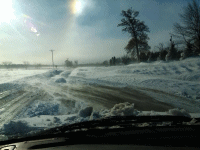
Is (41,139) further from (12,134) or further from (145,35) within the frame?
(145,35)

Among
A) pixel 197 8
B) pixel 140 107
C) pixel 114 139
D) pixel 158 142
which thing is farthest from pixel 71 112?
pixel 197 8

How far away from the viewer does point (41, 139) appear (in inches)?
82.9

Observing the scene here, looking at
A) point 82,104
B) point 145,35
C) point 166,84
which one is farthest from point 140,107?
point 145,35

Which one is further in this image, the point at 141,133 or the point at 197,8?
the point at 197,8

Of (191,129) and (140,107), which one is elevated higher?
(191,129)

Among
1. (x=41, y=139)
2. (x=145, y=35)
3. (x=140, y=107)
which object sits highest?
(x=145, y=35)

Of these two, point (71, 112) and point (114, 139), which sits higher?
point (114, 139)

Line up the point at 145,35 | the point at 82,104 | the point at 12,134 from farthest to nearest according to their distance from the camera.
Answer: the point at 145,35 → the point at 82,104 → the point at 12,134

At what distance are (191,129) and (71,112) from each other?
3964mm

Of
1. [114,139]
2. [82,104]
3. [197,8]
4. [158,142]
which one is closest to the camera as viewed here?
[158,142]

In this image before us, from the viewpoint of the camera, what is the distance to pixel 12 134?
358 cm

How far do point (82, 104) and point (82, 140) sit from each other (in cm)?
Result: 431

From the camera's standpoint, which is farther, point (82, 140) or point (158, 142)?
point (82, 140)

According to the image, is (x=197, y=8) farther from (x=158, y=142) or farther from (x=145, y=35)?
(x=158, y=142)
